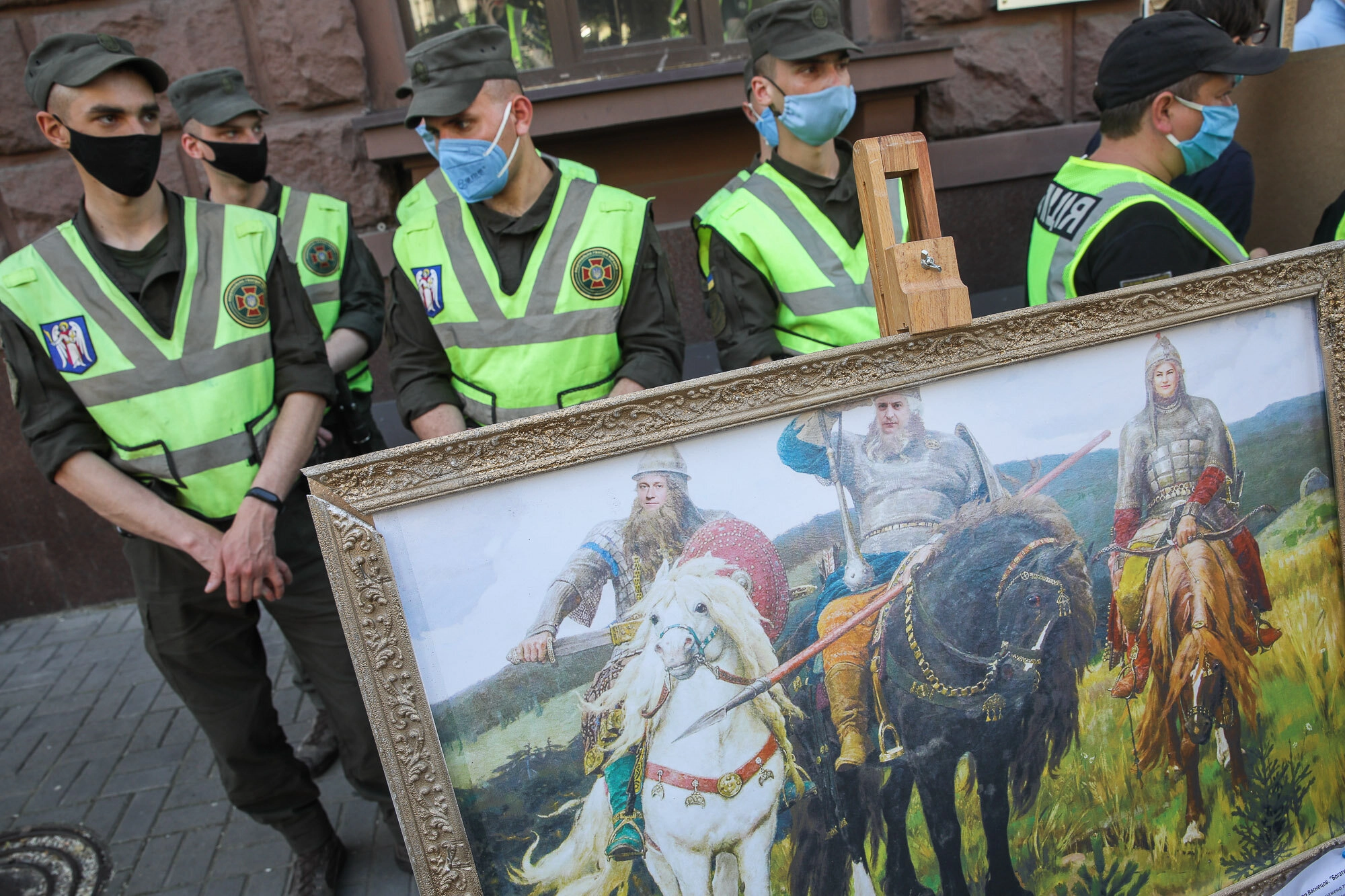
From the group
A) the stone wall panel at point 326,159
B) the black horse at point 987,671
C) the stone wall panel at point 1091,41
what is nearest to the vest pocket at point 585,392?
the black horse at point 987,671

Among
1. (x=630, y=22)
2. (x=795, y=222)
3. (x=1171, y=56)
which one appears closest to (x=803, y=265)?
(x=795, y=222)

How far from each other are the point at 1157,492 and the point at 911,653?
1.75 feet

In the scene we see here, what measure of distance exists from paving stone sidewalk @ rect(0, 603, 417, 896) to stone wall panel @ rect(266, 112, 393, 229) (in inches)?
84.6

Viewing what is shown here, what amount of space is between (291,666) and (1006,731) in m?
3.40

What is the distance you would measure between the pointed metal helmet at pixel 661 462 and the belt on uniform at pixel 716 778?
0.46m

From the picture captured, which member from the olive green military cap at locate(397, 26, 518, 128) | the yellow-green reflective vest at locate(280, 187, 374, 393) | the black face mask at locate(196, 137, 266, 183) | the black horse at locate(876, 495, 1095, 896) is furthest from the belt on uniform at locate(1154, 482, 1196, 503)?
the black face mask at locate(196, 137, 266, 183)

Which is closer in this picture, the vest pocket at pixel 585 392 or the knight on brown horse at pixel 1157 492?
the knight on brown horse at pixel 1157 492

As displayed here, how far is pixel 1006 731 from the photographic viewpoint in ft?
5.16

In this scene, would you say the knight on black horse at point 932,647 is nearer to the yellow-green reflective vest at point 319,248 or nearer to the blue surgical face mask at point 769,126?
the blue surgical face mask at point 769,126

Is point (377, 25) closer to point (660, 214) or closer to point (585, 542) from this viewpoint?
point (660, 214)

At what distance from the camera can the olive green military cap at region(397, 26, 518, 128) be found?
227 centimetres

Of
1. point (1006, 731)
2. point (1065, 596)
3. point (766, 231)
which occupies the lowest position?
point (1006, 731)

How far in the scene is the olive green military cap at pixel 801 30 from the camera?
2.49 m

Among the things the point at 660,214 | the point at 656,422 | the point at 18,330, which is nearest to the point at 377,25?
the point at 660,214
